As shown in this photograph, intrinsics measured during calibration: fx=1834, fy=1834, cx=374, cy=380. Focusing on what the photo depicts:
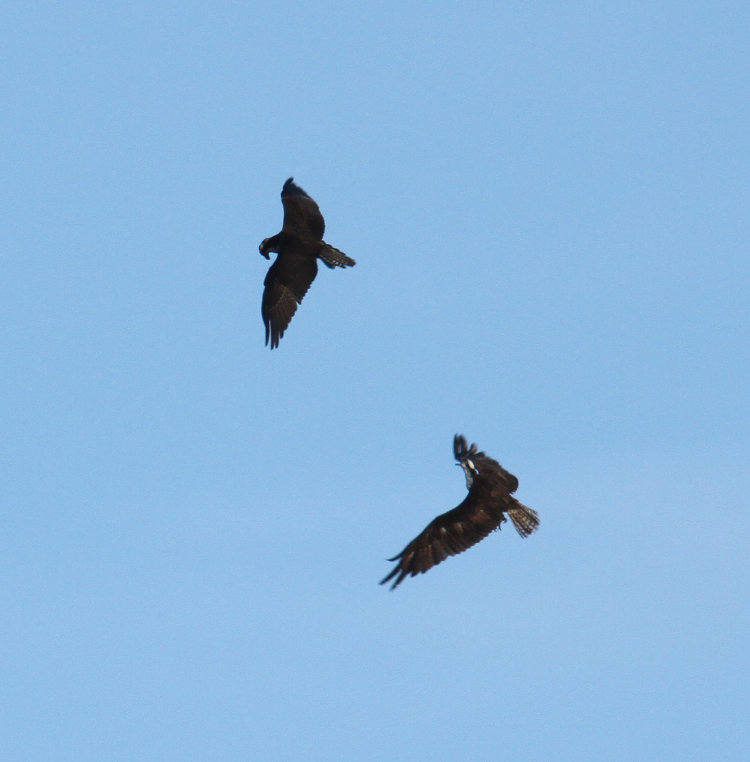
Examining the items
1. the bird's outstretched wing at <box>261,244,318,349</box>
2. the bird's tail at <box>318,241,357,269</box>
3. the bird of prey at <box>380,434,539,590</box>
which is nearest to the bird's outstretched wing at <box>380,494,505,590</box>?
the bird of prey at <box>380,434,539,590</box>

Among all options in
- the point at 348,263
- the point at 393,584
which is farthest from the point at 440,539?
the point at 348,263

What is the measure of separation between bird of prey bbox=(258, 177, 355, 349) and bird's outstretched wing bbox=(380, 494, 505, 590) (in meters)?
6.37

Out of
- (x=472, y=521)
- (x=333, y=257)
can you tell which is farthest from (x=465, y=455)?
(x=333, y=257)

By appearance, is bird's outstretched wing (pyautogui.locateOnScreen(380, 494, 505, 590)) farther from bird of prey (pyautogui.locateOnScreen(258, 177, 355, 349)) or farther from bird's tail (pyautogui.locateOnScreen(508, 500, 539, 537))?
bird of prey (pyautogui.locateOnScreen(258, 177, 355, 349))

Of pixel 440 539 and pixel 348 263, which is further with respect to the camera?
pixel 348 263

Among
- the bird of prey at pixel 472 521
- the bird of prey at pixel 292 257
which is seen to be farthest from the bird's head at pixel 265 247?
the bird of prey at pixel 472 521

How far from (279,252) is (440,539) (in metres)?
7.70

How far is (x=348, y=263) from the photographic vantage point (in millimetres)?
32969

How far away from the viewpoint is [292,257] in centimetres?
3366

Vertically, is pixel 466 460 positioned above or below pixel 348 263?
below

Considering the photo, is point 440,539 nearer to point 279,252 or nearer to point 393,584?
point 393,584

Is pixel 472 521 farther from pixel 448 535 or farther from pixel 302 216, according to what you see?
pixel 302 216

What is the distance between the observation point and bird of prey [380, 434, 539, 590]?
28031 mm

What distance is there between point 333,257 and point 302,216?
3.16ft
